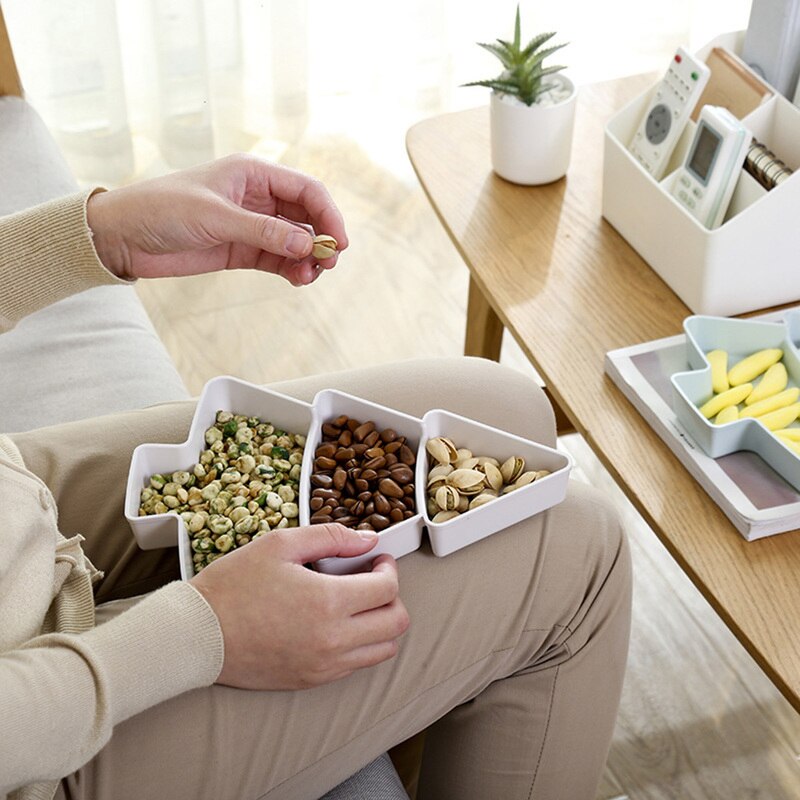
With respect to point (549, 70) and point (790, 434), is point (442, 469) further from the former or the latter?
point (549, 70)

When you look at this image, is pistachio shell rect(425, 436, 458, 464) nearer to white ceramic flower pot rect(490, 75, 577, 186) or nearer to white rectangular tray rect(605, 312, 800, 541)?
white rectangular tray rect(605, 312, 800, 541)

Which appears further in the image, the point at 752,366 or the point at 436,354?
the point at 436,354

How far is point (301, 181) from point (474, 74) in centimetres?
156

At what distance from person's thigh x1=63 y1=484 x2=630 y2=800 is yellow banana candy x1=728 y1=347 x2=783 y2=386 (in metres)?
0.19

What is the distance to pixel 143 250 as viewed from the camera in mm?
1076

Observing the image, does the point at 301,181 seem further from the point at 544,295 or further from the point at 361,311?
the point at 361,311

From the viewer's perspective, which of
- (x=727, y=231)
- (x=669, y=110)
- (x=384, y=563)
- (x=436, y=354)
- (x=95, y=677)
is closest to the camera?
(x=95, y=677)

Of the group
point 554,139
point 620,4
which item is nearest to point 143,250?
point 554,139

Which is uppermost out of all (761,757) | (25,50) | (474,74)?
(25,50)

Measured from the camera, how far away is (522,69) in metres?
1.34

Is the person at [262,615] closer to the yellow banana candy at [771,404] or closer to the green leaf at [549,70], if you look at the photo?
the yellow banana candy at [771,404]

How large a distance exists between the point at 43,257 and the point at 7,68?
2.56ft

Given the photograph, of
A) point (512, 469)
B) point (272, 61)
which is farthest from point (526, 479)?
point (272, 61)

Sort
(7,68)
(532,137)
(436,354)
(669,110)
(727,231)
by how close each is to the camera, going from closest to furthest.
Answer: (727,231) < (669,110) < (532,137) < (7,68) < (436,354)
